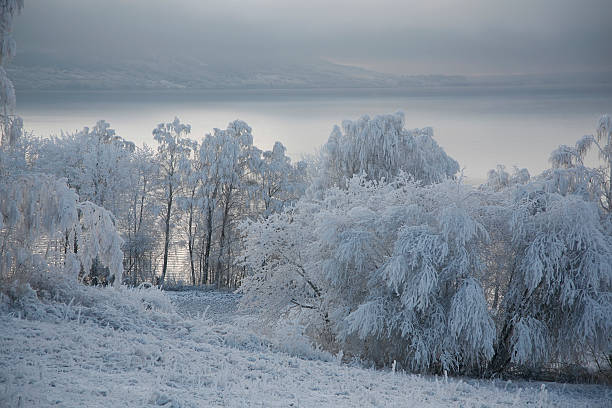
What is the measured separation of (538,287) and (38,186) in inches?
388

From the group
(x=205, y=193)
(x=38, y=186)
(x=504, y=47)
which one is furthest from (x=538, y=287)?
(x=205, y=193)

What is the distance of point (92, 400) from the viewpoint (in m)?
5.29

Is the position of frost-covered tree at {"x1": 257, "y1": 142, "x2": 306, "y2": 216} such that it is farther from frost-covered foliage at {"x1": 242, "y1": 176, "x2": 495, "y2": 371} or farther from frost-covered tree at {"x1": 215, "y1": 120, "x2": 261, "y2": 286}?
frost-covered foliage at {"x1": 242, "y1": 176, "x2": 495, "y2": 371}

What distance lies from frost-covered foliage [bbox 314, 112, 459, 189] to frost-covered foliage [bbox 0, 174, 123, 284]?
13.0 m

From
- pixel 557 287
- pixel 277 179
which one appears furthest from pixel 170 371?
pixel 277 179

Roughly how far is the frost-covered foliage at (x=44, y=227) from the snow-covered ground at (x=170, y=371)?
2.24 feet

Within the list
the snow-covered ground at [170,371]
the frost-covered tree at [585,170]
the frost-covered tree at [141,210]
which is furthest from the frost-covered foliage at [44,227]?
the frost-covered tree at [141,210]

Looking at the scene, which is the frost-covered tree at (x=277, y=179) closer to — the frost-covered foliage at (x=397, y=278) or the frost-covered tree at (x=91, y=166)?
the frost-covered tree at (x=91, y=166)

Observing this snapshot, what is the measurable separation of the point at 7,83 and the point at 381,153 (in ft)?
54.2

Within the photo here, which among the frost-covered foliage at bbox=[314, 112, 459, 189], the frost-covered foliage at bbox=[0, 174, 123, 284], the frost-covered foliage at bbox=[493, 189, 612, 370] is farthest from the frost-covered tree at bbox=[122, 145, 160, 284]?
the frost-covered foliage at bbox=[493, 189, 612, 370]

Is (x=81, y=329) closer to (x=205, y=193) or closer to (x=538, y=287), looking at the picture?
(x=538, y=287)

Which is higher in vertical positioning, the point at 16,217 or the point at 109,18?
the point at 109,18

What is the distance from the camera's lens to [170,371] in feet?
22.1

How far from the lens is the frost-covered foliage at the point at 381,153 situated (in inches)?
878
